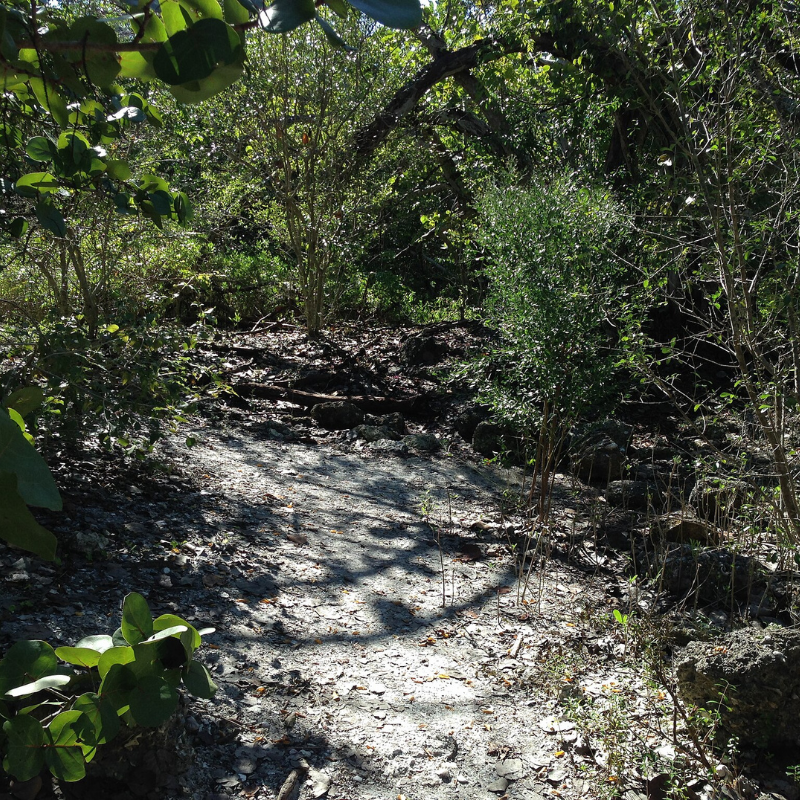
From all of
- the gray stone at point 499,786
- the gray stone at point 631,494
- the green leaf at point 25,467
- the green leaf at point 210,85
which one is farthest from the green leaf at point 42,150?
the gray stone at point 631,494

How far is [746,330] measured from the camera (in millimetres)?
3568

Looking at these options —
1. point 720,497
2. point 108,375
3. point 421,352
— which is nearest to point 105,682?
point 108,375

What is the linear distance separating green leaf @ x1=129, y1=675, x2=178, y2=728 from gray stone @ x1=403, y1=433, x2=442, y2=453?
5.86 metres

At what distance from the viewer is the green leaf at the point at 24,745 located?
1.00 m

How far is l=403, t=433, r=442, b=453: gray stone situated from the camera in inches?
268

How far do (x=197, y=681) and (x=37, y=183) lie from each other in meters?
0.92

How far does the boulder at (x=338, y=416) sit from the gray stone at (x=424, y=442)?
1.88 ft

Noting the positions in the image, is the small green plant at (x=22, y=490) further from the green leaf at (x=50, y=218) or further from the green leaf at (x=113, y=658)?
the green leaf at (x=50, y=218)

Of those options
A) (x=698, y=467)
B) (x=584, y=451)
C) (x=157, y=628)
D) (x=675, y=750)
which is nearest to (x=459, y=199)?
(x=584, y=451)

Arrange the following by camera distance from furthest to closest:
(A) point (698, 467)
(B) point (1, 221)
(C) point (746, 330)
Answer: (A) point (698, 467) → (C) point (746, 330) → (B) point (1, 221)

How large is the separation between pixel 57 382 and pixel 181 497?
127 centimetres

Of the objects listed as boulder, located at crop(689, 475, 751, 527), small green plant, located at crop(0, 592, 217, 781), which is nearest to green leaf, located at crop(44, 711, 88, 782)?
small green plant, located at crop(0, 592, 217, 781)

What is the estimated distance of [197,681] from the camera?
0.93 meters

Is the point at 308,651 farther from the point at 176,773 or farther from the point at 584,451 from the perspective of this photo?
the point at 584,451
